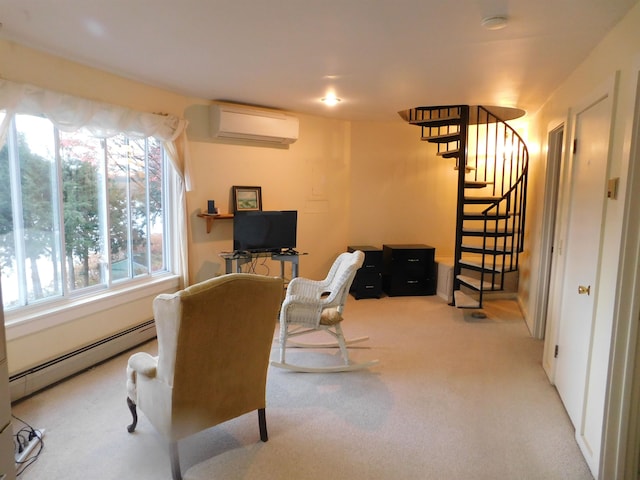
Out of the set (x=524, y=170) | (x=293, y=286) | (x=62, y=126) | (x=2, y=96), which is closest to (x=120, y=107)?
(x=62, y=126)

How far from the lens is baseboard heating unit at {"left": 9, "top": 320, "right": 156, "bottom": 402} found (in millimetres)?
2562

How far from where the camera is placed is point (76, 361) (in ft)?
9.59

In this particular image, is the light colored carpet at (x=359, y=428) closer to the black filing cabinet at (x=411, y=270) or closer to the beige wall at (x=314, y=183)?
the beige wall at (x=314, y=183)

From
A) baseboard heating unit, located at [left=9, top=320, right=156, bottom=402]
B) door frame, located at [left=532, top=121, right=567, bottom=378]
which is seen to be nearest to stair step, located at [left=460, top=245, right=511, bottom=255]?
door frame, located at [left=532, top=121, right=567, bottom=378]

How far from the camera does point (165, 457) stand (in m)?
2.02

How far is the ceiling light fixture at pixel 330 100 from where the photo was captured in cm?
395

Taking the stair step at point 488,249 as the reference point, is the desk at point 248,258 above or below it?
below

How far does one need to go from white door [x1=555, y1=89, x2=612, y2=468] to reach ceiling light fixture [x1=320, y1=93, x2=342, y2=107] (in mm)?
2222

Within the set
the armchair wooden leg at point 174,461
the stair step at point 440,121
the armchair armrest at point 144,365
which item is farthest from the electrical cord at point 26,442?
the stair step at point 440,121

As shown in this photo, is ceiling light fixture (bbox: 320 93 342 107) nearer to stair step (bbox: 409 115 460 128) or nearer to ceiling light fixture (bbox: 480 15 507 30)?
stair step (bbox: 409 115 460 128)

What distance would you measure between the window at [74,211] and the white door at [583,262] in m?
3.55

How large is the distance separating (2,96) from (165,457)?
237 centimetres

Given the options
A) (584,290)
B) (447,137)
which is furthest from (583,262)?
(447,137)

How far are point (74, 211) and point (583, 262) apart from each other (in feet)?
11.9
